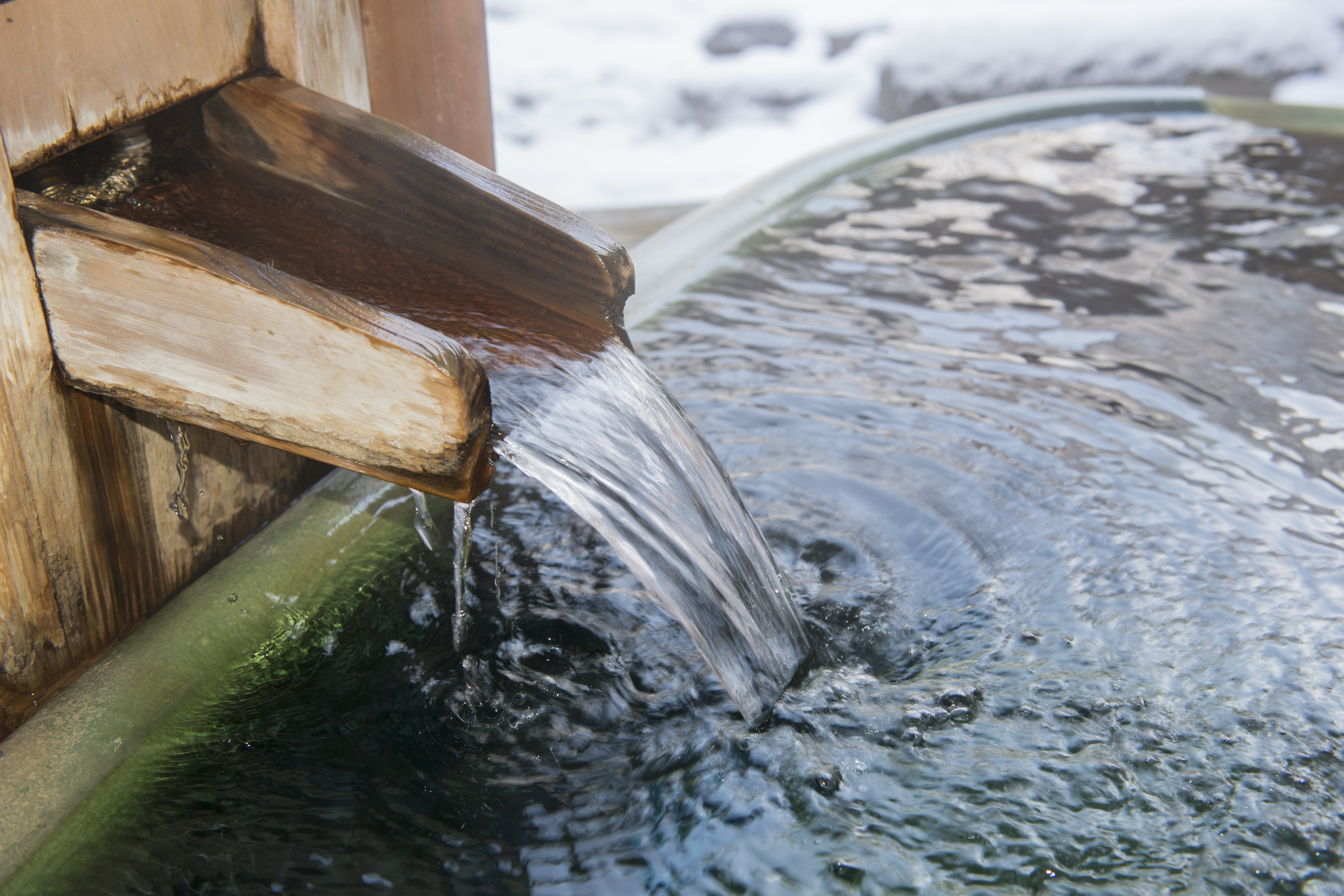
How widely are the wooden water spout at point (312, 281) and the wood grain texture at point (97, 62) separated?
3.7 inches

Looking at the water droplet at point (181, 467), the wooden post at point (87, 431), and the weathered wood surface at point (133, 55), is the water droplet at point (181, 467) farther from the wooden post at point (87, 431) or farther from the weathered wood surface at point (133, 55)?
the weathered wood surface at point (133, 55)

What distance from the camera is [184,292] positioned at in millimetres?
1222

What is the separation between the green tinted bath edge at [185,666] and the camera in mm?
1279

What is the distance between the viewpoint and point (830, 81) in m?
8.87

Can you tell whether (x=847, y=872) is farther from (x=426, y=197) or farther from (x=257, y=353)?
(x=426, y=197)

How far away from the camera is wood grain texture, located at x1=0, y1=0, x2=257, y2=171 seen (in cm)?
128

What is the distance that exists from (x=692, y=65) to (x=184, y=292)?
28.3ft

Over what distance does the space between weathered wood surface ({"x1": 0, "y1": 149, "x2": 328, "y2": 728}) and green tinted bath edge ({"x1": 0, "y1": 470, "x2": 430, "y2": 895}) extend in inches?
2.1

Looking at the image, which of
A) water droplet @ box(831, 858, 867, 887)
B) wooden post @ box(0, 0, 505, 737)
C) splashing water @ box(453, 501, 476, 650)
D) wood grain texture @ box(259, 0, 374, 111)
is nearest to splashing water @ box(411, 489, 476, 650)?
Result: splashing water @ box(453, 501, 476, 650)

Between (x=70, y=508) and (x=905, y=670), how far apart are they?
1225mm

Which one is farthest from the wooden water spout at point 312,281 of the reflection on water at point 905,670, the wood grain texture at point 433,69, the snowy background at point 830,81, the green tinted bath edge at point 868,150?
the snowy background at point 830,81

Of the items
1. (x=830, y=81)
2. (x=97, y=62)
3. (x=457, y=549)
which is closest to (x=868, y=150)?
(x=457, y=549)

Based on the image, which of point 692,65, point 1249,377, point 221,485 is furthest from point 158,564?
point 692,65

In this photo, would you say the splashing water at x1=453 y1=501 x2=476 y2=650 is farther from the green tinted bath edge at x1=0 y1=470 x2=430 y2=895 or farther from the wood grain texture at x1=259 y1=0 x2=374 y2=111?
the wood grain texture at x1=259 y1=0 x2=374 y2=111
